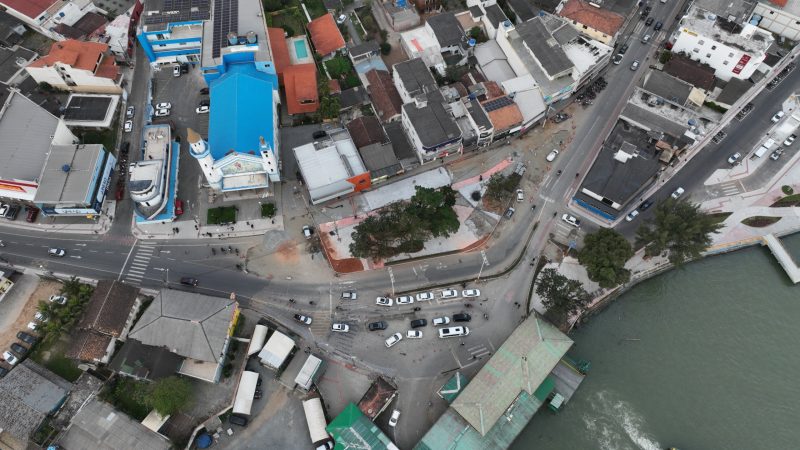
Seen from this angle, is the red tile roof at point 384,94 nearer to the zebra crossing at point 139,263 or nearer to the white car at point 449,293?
the white car at point 449,293

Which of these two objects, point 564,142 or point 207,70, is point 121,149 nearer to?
point 207,70

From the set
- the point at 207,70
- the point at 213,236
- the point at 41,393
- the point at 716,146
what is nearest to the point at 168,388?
the point at 41,393

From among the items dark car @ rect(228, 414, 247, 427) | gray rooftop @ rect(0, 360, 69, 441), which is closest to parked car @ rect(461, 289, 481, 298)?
dark car @ rect(228, 414, 247, 427)

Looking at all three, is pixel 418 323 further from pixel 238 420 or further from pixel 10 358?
pixel 10 358

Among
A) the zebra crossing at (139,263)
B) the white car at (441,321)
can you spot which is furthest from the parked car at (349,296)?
the zebra crossing at (139,263)

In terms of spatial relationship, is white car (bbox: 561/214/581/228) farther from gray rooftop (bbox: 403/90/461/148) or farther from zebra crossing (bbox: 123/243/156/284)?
zebra crossing (bbox: 123/243/156/284)

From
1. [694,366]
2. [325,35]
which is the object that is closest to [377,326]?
[694,366]

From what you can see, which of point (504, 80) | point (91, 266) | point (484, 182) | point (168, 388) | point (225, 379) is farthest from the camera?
point (504, 80)
